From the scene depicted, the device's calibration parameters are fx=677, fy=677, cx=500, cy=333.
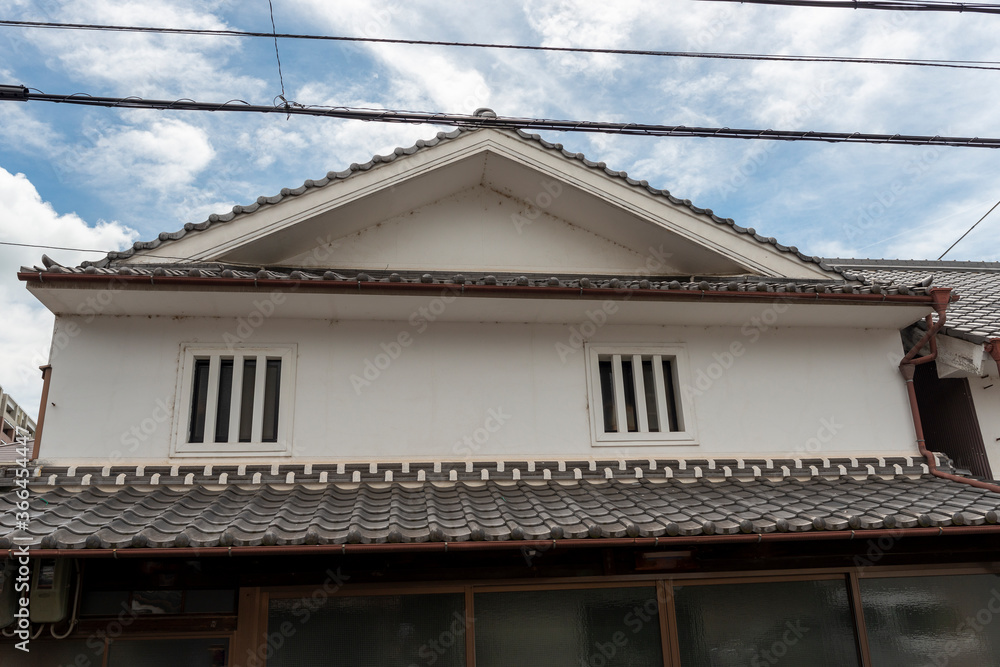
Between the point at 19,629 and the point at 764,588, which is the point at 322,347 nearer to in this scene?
the point at 19,629

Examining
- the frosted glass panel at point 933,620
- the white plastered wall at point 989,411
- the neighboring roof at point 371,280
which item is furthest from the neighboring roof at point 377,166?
the frosted glass panel at point 933,620

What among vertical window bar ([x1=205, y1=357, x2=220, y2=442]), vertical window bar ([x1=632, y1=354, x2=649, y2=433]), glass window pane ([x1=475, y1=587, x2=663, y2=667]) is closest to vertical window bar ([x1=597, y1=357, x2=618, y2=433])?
vertical window bar ([x1=632, y1=354, x2=649, y2=433])

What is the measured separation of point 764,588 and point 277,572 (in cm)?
485

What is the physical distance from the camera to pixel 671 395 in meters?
8.29

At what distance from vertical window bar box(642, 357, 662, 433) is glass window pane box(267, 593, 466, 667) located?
3174 millimetres

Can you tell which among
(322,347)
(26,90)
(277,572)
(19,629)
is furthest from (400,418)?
(26,90)

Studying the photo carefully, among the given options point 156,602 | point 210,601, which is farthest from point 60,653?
point 210,601

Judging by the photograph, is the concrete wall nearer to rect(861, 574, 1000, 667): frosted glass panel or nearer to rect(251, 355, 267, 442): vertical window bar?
rect(251, 355, 267, 442): vertical window bar

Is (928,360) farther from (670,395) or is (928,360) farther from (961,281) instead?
(961,281)

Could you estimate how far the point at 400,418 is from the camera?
7559mm

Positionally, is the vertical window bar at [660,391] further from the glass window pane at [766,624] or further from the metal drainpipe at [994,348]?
the metal drainpipe at [994,348]

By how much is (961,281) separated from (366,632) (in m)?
12.5

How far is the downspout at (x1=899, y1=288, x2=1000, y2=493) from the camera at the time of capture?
770 cm

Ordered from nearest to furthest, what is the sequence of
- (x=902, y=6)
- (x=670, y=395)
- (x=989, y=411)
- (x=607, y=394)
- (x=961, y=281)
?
(x=902, y=6) < (x=607, y=394) < (x=670, y=395) < (x=989, y=411) < (x=961, y=281)
